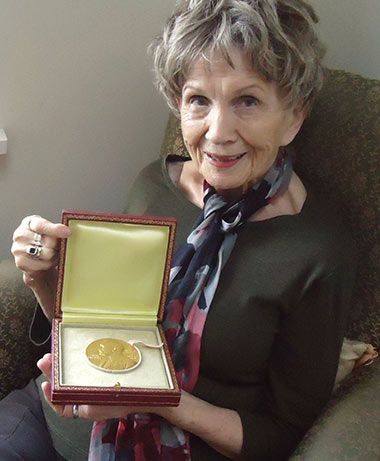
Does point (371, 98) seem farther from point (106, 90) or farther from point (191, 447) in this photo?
point (191, 447)

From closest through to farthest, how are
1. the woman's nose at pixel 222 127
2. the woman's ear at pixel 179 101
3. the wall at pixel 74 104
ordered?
the woman's nose at pixel 222 127
the woman's ear at pixel 179 101
the wall at pixel 74 104

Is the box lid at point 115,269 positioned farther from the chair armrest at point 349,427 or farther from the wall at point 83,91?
the wall at point 83,91

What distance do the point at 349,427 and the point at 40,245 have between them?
55 cm

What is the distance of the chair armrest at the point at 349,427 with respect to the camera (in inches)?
39.2

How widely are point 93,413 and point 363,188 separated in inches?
24.3

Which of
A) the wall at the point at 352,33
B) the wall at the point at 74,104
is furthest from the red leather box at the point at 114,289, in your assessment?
the wall at the point at 352,33

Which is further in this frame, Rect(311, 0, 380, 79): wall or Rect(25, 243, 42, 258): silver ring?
Rect(311, 0, 380, 79): wall

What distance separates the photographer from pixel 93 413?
3.38 feet

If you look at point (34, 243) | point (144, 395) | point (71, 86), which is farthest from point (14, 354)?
point (71, 86)

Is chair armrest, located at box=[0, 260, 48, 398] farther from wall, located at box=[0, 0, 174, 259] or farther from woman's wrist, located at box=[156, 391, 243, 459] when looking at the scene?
woman's wrist, located at box=[156, 391, 243, 459]

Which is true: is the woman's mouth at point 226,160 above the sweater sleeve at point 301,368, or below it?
above

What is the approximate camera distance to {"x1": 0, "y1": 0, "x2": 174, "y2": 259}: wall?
4.65ft

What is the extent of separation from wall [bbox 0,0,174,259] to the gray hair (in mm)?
341

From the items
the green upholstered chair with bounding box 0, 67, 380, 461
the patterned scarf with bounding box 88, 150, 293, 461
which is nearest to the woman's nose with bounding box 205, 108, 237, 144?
the patterned scarf with bounding box 88, 150, 293, 461
